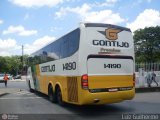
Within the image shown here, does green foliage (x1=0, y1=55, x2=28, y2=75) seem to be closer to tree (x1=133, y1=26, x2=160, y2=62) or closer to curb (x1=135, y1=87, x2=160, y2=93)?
tree (x1=133, y1=26, x2=160, y2=62)

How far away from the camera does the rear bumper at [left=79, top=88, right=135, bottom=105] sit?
11914mm

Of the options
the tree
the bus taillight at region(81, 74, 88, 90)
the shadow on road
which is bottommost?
the shadow on road

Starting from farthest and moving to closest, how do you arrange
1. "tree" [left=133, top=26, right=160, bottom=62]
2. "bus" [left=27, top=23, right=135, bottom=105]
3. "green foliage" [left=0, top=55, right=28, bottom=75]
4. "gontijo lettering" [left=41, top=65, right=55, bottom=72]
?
"green foliage" [left=0, top=55, right=28, bottom=75] < "tree" [left=133, top=26, right=160, bottom=62] < "gontijo lettering" [left=41, top=65, right=55, bottom=72] < "bus" [left=27, top=23, right=135, bottom=105]

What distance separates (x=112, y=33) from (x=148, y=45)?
A: 2840 inches

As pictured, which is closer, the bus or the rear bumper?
the rear bumper

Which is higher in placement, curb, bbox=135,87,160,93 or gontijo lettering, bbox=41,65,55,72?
gontijo lettering, bbox=41,65,55,72

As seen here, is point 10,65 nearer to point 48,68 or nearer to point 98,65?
point 48,68

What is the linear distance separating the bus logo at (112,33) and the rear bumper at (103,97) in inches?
87.7

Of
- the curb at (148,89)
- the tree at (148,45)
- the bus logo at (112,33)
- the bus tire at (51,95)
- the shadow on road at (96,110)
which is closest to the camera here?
the shadow on road at (96,110)

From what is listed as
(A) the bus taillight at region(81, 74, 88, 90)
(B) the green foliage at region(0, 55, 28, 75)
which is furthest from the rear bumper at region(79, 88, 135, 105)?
(B) the green foliage at region(0, 55, 28, 75)

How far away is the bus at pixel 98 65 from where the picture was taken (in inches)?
477

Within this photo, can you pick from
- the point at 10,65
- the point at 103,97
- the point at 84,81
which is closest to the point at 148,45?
the point at 10,65

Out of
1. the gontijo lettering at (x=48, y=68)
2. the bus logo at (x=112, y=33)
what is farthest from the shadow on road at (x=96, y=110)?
the bus logo at (x=112, y=33)

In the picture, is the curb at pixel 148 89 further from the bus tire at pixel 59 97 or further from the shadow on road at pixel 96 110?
the bus tire at pixel 59 97
